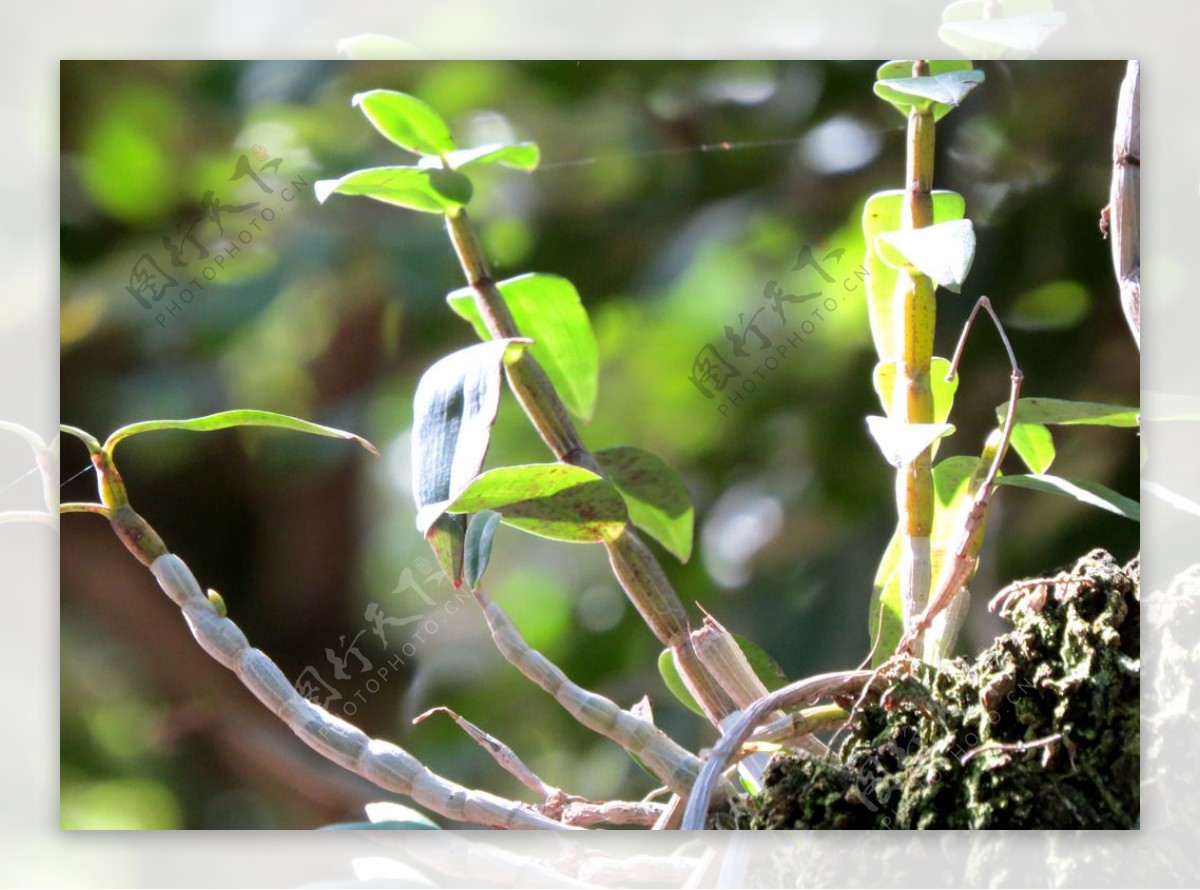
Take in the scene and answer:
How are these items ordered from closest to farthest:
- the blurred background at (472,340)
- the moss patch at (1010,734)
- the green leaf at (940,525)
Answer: the moss patch at (1010,734), the green leaf at (940,525), the blurred background at (472,340)

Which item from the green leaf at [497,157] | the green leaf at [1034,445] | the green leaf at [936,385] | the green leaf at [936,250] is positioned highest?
the green leaf at [497,157]

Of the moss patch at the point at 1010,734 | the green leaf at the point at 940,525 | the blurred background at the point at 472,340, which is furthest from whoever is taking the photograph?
the blurred background at the point at 472,340

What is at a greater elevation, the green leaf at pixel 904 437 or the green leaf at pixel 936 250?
the green leaf at pixel 936 250

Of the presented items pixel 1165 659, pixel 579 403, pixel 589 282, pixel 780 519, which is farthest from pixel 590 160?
pixel 1165 659

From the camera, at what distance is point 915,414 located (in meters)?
0.94

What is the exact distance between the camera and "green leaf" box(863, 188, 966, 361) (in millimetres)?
983

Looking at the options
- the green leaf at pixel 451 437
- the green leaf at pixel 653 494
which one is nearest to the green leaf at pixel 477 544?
the green leaf at pixel 451 437

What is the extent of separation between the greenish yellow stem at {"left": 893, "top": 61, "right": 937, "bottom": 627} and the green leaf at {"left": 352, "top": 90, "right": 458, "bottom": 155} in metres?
0.38

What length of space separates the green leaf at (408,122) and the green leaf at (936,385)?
0.39 meters

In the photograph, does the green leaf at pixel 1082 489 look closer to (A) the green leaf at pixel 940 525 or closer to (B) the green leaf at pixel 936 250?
(A) the green leaf at pixel 940 525

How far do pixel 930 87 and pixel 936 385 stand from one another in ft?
0.75

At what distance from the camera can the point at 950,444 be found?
3.19 ft

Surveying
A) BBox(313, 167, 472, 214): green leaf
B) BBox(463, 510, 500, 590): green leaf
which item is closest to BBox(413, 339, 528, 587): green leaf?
BBox(463, 510, 500, 590): green leaf

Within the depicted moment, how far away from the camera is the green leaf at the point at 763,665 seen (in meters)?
0.96
